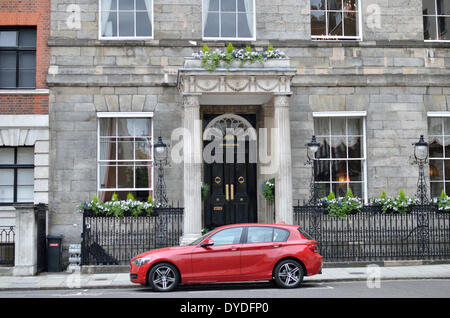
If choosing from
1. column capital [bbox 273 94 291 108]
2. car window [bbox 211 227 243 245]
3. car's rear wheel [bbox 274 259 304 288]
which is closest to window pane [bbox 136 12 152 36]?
column capital [bbox 273 94 291 108]

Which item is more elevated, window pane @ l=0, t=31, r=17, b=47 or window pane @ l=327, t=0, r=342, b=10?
window pane @ l=327, t=0, r=342, b=10

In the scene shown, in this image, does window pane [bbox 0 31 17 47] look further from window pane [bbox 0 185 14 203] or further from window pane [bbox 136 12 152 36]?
window pane [bbox 0 185 14 203]

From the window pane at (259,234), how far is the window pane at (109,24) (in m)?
8.24

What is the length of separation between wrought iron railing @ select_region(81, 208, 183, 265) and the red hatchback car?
143 inches

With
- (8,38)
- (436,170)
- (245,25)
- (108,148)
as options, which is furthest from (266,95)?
(8,38)

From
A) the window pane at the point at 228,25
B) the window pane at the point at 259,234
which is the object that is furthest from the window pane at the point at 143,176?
the window pane at the point at 259,234

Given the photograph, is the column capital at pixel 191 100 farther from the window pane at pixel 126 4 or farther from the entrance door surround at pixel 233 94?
the window pane at pixel 126 4

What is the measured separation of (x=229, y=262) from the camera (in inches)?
474

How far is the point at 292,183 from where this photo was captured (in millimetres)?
17125

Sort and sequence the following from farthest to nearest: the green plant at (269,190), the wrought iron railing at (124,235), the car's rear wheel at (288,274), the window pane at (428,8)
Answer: the window pane at (428,8) → the green plant at (269,190) → the wrought iron railing at (124,235) → the car's rear wheel at (288,274)

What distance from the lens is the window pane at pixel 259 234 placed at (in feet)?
40.3

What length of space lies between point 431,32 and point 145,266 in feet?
39.1

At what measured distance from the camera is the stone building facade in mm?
16984

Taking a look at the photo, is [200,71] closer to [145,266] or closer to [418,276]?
[145,266]
